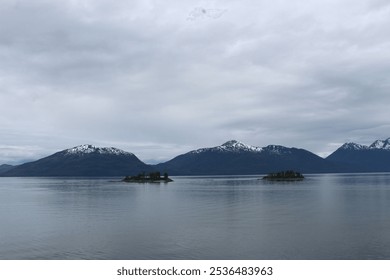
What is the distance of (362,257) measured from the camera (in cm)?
4475

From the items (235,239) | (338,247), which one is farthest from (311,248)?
(235,239)

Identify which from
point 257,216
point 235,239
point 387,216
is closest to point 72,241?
point 235,239

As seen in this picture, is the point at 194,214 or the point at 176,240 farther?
the point at 194,214

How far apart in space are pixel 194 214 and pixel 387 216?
4166cm

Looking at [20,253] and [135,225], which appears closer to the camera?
[20,253]

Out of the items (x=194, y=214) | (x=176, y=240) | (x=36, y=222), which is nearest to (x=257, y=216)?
(x=194, y=214)

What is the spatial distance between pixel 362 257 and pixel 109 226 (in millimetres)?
43166

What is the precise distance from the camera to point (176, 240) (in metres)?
55.3

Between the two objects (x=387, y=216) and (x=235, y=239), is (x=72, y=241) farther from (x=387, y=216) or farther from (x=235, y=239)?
(x=387, y=216)

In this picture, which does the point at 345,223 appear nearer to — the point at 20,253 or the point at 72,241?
the point at 72,241
